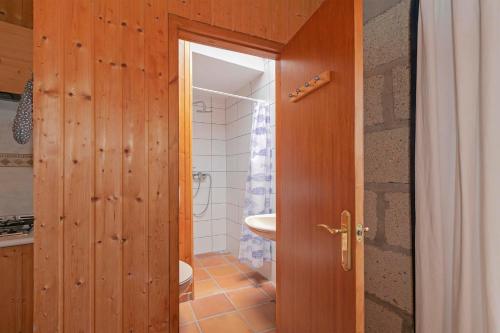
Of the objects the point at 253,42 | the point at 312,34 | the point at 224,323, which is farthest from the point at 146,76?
the point at 224,323

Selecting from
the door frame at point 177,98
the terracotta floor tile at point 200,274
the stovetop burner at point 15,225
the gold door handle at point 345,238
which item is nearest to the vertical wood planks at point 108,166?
the door frame at point 177,98

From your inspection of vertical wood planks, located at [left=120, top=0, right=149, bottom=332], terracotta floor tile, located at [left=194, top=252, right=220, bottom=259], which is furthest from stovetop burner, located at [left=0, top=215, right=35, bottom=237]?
terracotta floor tile, located at [left=194, top=252, right=220, bottom=259]

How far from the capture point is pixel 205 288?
2.65m

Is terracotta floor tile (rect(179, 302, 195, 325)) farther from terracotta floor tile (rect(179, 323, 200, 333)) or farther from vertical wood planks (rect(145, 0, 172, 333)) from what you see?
vertical wood planks (rect(145, 0, 172, 333))

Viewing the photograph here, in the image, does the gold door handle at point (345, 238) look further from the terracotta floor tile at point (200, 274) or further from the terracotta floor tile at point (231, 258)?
the terracotta floor tile at point (231, 258)

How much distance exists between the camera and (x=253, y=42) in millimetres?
1541

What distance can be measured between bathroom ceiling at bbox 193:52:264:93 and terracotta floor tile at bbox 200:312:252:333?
2413mm

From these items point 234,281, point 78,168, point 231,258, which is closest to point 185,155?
point 78,168

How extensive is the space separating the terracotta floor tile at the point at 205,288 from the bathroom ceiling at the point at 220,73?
7.69ft

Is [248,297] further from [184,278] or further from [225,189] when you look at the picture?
[225,189]

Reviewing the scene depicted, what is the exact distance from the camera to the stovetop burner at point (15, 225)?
152 centimetres

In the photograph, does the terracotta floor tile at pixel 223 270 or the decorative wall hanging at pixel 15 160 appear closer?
Answer: the decorative wall hanging at pixel 15 160

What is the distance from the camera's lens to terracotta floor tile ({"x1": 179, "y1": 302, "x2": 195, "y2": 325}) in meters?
2.07

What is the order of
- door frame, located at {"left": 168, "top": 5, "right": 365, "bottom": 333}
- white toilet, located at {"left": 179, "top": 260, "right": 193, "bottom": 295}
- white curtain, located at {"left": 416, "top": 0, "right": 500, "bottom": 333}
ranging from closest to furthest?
white curtain, located at {"left": 416, "top": 0, "right": 500, "bottom": 333}, door frame, located at {"left": 168, "top": 5, "right": 365, "bottom": 333}, white toilet, located at {"left": 179, "top": 260, "right": 193, "bottom": 295}
